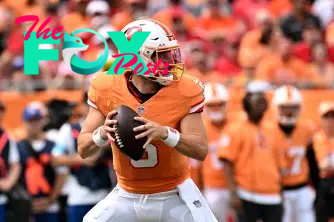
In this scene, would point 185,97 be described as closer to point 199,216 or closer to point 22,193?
point 199,216

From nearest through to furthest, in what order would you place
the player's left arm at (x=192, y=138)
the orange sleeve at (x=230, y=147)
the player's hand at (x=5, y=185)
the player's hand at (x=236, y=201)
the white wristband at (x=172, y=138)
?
the white wristband at (x=172, y=138), the player's left arm at (x=192, y=138), the player's hand at (x=5, y=185), the orange sleeve at (x=230, y=147), the player's hand at (x=236, y=201)

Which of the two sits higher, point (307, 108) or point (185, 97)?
point (185, 97)

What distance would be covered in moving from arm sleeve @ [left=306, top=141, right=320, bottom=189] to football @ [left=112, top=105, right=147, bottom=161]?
448cm

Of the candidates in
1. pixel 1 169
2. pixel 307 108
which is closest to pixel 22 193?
pixel 1 169

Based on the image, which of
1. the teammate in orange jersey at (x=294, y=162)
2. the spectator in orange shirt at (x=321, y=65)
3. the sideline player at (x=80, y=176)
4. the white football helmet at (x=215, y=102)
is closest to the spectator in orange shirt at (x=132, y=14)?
the spectator in orange shirt at (x=321, y=65)

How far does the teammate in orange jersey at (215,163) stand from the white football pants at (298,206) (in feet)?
1.94

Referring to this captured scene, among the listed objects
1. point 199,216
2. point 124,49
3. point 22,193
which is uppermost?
point 124,49

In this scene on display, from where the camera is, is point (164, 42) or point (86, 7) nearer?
point (164, 42)

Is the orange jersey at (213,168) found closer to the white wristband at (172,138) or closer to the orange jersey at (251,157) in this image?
the orange jersey at (251,157)

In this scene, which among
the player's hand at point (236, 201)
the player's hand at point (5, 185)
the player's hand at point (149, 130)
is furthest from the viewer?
the player's hand at point (236, 201)

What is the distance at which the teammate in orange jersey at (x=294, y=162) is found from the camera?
9273mm

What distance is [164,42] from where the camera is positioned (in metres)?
5.68

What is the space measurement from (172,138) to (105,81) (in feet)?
2.08

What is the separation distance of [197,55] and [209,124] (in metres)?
1.20
